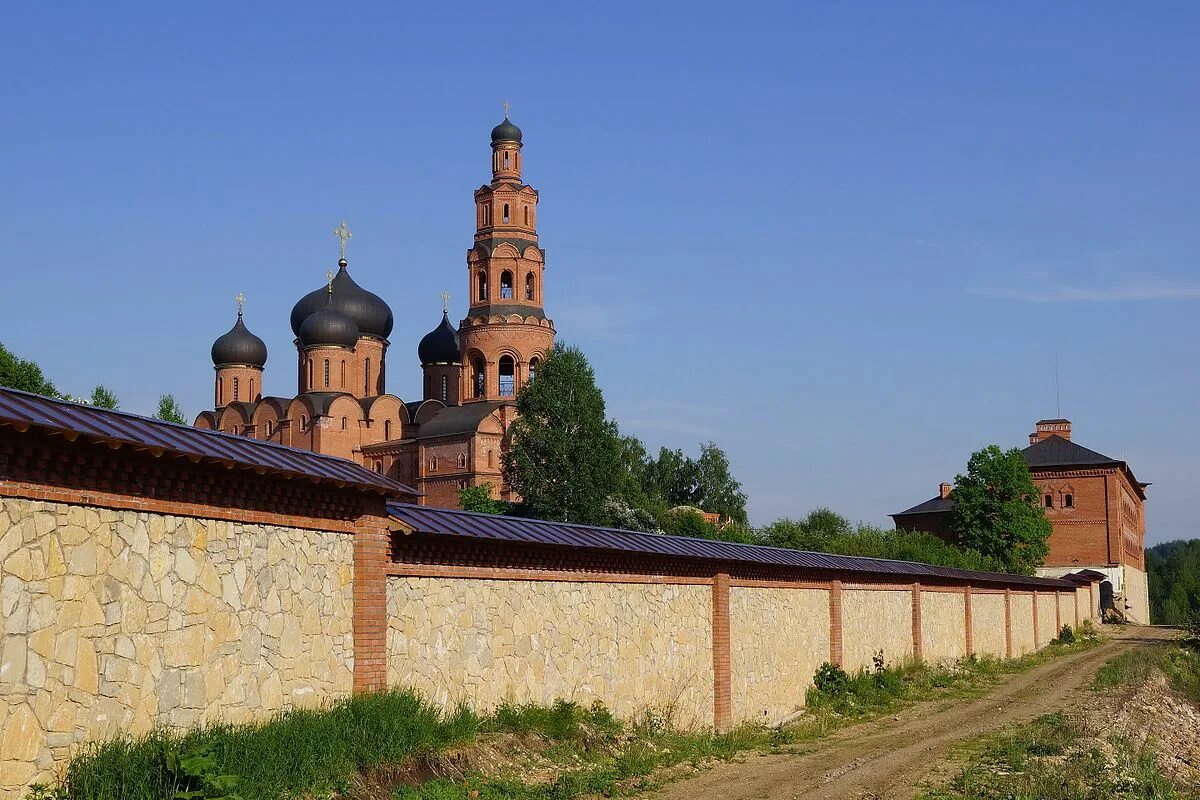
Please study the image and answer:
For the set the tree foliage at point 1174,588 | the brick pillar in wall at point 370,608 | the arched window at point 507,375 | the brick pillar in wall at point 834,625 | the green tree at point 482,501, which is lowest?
the tree foliage at point 1174,588

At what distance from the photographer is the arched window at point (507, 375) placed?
58.5 m

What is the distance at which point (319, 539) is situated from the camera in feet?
33.9

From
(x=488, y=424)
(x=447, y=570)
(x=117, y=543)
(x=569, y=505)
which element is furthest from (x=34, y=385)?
(x=117, y=543)

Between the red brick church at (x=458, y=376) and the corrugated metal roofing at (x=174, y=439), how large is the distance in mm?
44968

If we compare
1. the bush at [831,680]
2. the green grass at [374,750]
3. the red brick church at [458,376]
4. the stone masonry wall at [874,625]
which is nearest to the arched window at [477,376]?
the red brick church at [458,376]

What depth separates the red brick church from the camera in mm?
58125

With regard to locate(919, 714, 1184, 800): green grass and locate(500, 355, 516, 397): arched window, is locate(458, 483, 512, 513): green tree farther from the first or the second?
locate(919, 714, 1184, 800): green grass

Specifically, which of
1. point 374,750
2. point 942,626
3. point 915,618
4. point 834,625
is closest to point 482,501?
point 942,626

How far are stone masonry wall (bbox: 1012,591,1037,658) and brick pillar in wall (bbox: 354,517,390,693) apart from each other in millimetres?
28122

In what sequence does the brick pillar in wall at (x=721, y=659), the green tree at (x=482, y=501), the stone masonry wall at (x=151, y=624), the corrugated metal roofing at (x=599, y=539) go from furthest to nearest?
the green tree at (x=482, y=501), the brick pillar in wall at (x=721, y=659), the corrugated metal roofing at (x=599, y=539), the stone masonry wall at (x=151, y=624)

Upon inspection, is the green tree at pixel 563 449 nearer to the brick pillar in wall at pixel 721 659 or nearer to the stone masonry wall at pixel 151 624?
the brick pillar in wall at pixel 721 659

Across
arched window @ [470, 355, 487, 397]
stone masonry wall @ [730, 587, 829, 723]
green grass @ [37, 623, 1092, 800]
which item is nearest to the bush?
stone masonry wall @ [730, 587, 829, 723]

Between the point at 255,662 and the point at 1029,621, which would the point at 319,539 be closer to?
the point at 255,662

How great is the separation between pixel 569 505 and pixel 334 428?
626 inches
